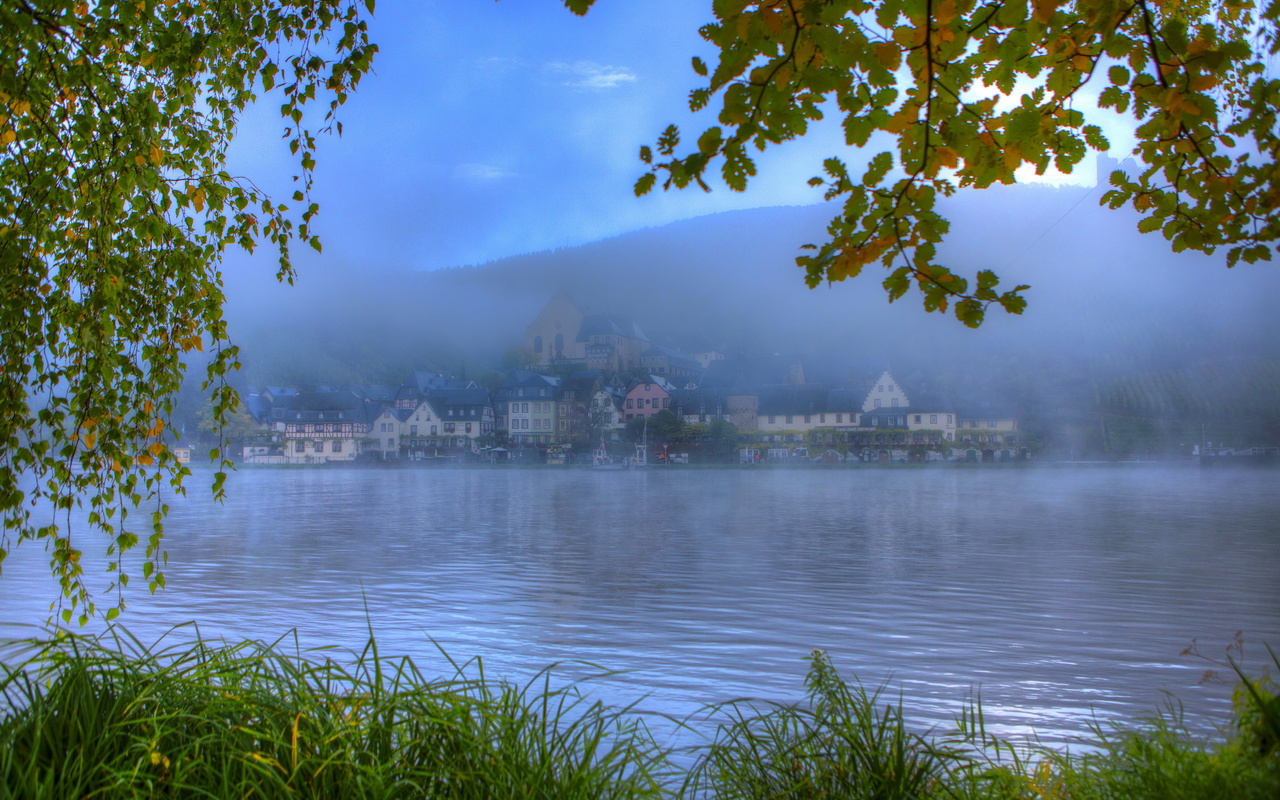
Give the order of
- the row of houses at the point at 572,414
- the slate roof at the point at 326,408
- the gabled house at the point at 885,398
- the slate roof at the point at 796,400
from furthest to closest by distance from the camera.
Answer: the slate roof at the point at 326,408
the gabled house at the point at 885,398
the slate roof at the point at 796,400
the row of houses at the point at 572,414

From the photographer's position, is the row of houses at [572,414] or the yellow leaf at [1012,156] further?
the row of houses at [572,414]

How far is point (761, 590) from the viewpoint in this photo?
7.68 metres

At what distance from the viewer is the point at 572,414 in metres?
48.8

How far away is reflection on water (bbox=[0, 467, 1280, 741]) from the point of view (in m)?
4.43

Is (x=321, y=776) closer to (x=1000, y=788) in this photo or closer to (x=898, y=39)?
(x=1000, y=788)

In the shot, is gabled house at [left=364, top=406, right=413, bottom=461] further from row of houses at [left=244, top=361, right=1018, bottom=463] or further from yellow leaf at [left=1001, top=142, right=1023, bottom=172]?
yellow leaf at [left=1001, top=142, right=1023, bottom=172]

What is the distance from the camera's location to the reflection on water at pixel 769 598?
443cm

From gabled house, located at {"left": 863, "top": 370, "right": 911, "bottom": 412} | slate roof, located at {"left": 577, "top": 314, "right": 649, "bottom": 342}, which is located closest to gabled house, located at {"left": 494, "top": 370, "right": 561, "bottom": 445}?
slate roof, located at {"left": 577, "top": 314, "right": 649, "bottom": 342}

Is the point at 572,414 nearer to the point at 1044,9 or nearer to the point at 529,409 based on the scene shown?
the point at 529,409

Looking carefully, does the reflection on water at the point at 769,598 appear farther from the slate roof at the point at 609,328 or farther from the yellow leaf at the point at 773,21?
the slate roof at the point at 609,328

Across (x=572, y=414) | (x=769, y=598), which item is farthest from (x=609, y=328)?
(x=769, y=598)

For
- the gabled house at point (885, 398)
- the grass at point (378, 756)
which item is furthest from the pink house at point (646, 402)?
the grass at point (378, 756)

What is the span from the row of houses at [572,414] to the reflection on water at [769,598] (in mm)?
28592

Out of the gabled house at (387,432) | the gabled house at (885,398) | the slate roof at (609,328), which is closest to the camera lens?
the gabled house at (885,398)
